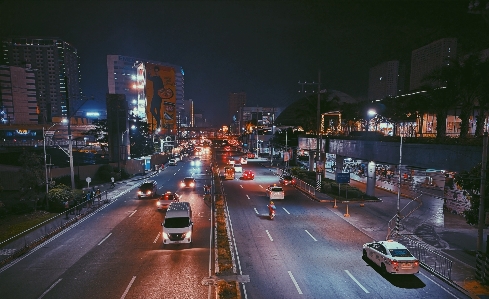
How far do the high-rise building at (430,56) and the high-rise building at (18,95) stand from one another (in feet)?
431

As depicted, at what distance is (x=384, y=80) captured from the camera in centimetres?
11044

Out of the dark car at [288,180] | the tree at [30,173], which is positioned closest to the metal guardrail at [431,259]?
the dark car at [288,180]

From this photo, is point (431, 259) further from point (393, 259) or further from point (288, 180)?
point (288, 180)

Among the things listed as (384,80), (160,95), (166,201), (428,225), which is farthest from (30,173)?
(160,95)

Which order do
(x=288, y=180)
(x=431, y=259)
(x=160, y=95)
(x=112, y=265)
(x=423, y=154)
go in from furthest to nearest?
1. (x=160, y=95)
2. (x=288, y=180)
3. (x=423, y=154)
4. (x=431, y=259)
5. (x=112, y=265)

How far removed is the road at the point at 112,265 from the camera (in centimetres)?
1426

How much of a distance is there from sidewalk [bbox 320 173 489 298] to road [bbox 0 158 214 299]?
12511mm

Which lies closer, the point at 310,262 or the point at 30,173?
the point at 310,262

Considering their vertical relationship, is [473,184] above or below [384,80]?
below

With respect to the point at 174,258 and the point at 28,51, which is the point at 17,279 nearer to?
the point at 174,258

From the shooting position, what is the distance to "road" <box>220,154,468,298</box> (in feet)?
47.2

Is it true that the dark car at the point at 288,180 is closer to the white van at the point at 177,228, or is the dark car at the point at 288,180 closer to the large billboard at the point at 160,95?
the white van at the point at 177,228

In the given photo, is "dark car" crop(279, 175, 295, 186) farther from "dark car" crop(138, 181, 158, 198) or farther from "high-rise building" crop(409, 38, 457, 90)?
"high-rise building" crop(409, 38, 457, 90)

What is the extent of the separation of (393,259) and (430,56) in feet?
247
